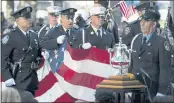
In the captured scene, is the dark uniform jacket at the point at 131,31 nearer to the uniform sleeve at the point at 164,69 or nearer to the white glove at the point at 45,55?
the white glove at the point at 45,55

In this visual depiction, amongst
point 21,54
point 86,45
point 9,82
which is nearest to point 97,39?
point 86,45

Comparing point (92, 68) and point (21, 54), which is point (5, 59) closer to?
point (21, 54)

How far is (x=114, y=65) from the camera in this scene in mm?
9398

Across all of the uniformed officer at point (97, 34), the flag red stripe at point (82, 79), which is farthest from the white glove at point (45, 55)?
the flag red stripe at point (82, 79)

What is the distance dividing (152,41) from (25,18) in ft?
6.54

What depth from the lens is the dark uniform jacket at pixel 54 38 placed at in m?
12.0

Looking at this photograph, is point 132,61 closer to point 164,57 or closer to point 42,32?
point 164,57

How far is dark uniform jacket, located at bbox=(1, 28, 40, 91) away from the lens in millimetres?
10594

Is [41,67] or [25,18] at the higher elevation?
[25,18]

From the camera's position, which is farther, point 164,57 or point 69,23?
point 69,23

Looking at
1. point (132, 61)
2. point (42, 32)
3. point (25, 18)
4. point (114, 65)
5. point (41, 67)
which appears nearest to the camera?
point (114, 65)

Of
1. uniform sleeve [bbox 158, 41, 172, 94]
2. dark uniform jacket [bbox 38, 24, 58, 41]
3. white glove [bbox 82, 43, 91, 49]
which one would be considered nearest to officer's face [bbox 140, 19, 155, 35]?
uniform sleeve [bbox 158, 41, 172, 94]

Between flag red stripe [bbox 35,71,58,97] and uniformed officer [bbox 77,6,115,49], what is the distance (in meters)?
0.82

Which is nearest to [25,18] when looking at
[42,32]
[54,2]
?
[42,32]
